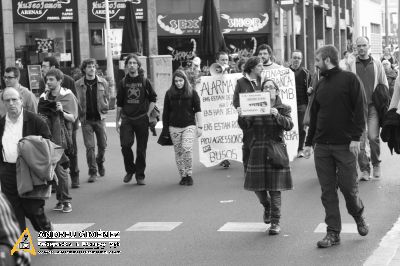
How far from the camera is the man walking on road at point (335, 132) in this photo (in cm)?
806

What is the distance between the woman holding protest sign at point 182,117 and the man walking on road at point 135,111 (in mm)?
299

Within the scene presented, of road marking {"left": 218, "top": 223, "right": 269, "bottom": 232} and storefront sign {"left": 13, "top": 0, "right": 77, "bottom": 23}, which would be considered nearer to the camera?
road marking {"left": 218, "top": 223, "right": 269, "bottom": 232}

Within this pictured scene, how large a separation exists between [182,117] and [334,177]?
503 cm

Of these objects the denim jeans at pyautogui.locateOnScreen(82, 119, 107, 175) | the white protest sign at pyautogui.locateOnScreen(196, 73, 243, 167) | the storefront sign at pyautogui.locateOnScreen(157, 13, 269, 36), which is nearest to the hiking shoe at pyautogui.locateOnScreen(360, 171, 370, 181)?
the white protest sign at pyautogui.locateOnScreen(196, 73, 243, 167)

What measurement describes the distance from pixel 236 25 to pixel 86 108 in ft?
94.0

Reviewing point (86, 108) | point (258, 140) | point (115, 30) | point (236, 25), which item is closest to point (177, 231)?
point (258, 140)

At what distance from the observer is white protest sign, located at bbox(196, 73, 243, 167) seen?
14.8m

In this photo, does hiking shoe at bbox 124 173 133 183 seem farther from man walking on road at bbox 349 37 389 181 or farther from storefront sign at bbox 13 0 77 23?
storefront sign at bbox 13 0 77 23

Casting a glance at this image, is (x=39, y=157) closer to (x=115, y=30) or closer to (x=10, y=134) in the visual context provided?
(x=10, y=134)

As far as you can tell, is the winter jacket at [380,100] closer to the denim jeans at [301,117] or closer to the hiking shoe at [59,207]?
the denim jeans at [301,117]

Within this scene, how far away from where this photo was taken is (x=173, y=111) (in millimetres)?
13047

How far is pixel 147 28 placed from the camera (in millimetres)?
37531

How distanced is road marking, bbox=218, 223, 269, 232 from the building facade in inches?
919

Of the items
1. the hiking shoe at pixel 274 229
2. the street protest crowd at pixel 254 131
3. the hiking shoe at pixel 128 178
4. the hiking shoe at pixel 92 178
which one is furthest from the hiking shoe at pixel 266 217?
the hiking shoe at pixel 92 178
